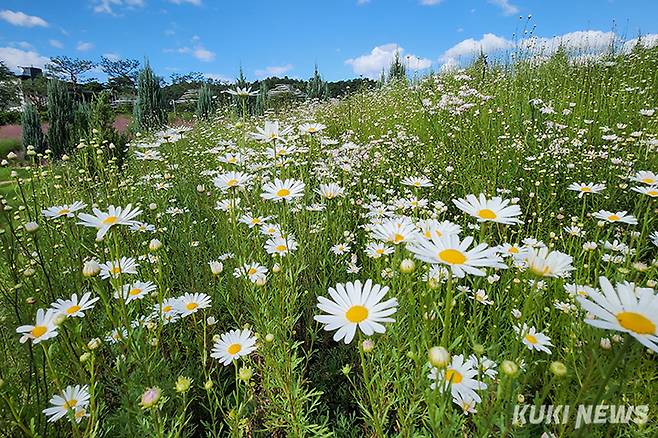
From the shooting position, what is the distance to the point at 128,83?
34438 millimetres

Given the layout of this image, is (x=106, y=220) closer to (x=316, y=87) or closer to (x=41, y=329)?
(x=41, y=329)

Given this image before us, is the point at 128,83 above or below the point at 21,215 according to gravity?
above

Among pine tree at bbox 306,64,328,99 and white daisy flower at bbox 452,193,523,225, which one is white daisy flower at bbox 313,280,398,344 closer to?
white daisy flower at bbox 452,193,523,225

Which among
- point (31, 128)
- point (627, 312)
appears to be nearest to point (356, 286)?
point (627, 312)

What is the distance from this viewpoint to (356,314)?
2.81 feet

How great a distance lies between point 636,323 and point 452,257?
328 mm

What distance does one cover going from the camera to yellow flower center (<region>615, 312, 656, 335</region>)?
0.62 metres

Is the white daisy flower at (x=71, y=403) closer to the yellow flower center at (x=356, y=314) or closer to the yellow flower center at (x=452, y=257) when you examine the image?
the yellow flower center at (x=356, y=314)

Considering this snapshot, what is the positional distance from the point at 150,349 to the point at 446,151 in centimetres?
290

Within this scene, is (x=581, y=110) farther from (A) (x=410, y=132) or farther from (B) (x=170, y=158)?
(B) (x=170, y=158)

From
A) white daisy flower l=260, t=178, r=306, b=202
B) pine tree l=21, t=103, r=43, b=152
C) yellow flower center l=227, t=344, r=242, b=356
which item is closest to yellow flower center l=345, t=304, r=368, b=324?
yellow flower center l=227, t=344, r=242, b=356

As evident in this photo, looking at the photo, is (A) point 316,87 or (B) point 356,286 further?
(A) point 316,87

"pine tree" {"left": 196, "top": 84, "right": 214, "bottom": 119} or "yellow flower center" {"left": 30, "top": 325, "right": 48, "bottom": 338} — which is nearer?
"yellow flower center" {"left": 30, "top": 325, "right": 48, "bottom": 338}

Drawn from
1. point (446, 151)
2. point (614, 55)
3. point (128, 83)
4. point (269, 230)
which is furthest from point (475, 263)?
point (128, 83)
